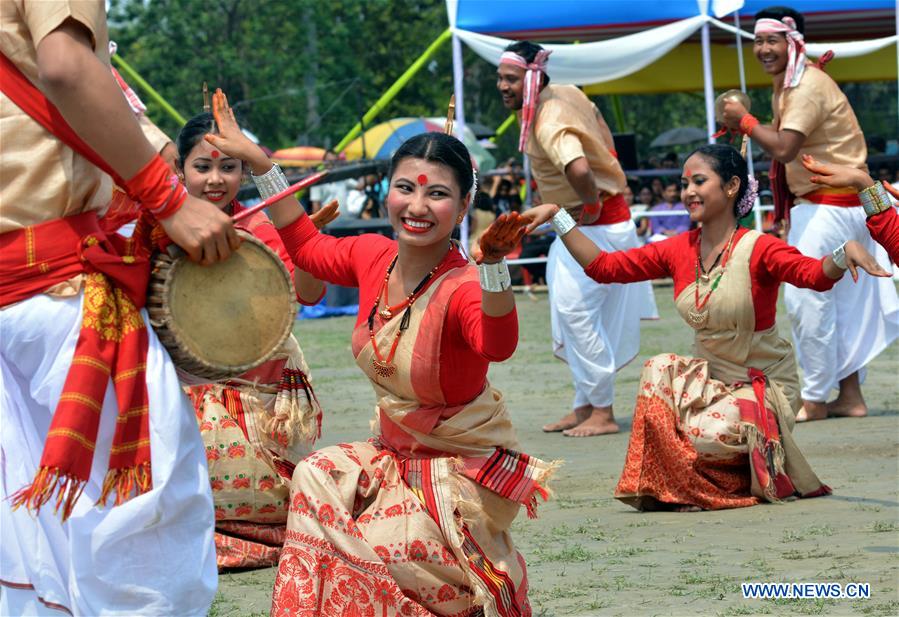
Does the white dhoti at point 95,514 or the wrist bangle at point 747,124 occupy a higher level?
the white dhoti at point 95,514

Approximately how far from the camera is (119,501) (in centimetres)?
328

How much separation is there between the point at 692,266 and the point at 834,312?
2.49 m

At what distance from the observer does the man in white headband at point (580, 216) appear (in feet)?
27.2

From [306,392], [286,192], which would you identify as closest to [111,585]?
[286,192]

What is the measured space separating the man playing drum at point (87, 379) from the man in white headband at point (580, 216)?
5.03m

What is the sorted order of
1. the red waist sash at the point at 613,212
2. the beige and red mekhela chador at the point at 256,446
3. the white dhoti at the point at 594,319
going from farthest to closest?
the red waist sash at the point at 613,212 → the white dhoti at the point at 594,319 → the beige and red mekhela chador at the point at 256,446

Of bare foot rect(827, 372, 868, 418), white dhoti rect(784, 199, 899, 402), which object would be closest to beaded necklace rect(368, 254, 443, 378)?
white dhoti rect(784, 199, 899, 402)

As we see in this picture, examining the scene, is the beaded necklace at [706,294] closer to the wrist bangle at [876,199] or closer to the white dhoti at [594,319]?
the wrist bangle at [876,199]

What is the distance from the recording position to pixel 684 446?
6211mm

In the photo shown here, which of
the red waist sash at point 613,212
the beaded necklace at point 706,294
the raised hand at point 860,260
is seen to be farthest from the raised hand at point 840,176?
the red waist sash at point 613,212

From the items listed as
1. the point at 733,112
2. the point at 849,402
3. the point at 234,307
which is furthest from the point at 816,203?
the point at 234,307

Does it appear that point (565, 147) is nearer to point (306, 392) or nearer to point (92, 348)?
point (306, 392)

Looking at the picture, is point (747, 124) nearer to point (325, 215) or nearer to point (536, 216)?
point (325, 215)

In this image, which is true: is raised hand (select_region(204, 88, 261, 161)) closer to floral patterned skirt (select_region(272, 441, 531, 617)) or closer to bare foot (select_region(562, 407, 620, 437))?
floral patterned skirt (select_region(272, 441, 531, 617))
